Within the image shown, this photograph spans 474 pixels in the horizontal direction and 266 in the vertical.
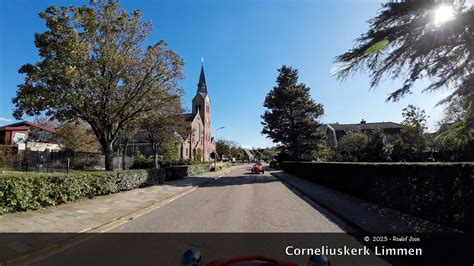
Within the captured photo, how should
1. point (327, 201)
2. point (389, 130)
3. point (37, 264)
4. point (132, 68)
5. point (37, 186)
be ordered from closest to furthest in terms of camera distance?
point (37, 264)
point (37, 186)
point (327, 201)
point (132, 68)
point (389, 130)

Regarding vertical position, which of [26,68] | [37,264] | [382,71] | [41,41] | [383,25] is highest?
[41,41]

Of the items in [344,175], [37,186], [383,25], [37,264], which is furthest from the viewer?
[344,175]

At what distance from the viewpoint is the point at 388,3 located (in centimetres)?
804

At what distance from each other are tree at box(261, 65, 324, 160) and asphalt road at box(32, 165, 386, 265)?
110 feet

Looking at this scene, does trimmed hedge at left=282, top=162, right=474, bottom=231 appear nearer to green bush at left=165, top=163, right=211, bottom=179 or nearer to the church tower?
green bush at left=165, top=163, right=211, bottom=179

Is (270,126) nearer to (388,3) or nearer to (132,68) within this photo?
(132,68)

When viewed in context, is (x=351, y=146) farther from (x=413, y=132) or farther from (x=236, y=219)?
(x=236, y=219)

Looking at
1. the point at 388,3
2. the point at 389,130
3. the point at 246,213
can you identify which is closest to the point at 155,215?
the point at 246,213

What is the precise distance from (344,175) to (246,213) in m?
8.11

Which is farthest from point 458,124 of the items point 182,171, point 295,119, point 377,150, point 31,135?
point 31,135

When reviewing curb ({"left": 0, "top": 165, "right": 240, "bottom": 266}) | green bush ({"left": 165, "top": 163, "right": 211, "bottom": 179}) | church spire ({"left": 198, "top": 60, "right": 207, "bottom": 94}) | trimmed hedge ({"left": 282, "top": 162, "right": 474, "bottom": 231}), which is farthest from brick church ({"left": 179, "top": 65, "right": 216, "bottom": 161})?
curb ({"left": 0, "top": 165, "right": 240, "bottom": 266})

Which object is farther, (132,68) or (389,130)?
(389,130)

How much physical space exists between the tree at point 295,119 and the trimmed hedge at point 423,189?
29.3m

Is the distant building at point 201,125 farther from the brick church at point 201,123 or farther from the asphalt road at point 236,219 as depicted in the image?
the asphalt road at point 236,219
